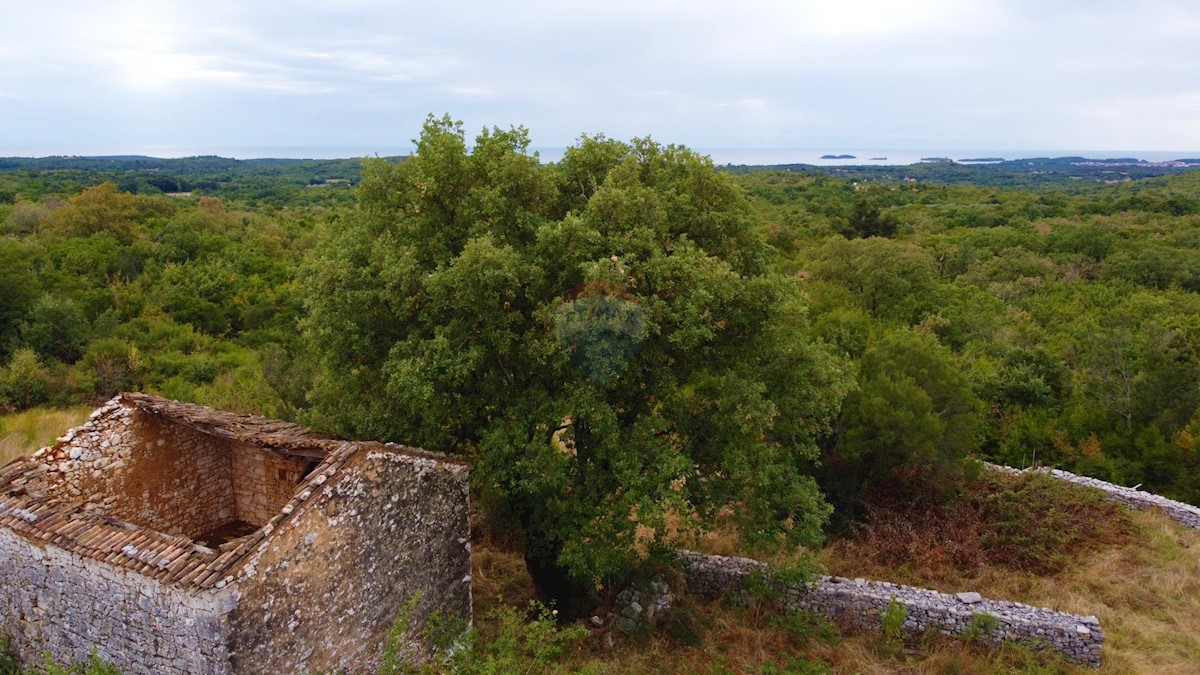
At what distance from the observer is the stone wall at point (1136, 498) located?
16969 mm

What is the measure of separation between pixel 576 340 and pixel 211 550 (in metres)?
5.18

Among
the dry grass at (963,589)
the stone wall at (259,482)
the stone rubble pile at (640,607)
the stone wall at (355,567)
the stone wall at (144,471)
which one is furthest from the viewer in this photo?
the stone rubble pile at (640,607)

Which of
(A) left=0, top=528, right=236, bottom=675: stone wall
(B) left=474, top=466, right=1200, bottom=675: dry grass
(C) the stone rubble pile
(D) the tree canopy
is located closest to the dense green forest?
(D) the tree canopy

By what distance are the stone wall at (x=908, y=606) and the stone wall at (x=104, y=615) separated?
8.87m

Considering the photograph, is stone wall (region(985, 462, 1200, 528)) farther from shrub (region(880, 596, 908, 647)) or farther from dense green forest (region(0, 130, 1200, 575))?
shrub (region(880, 596, 908, 647))

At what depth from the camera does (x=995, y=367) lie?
2528 cm

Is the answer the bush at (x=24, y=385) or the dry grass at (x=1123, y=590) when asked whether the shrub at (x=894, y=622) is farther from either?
the bush at (x=24, y=385)

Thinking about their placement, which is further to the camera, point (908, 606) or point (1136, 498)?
point (1136, 498)

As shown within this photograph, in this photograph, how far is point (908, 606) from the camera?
41.9 ft

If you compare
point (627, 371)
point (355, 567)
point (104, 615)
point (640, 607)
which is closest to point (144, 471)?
point (104, 615)

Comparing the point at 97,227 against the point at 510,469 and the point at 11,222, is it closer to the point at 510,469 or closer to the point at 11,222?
the point at 11,222

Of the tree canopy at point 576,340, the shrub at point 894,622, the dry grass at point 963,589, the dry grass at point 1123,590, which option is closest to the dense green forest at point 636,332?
the tree canopy at point 576,340

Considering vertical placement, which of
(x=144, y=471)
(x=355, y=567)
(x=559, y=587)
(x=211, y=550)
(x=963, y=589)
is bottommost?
(x=963, y=589)

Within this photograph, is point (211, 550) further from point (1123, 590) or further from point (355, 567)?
point (1123, 590)
